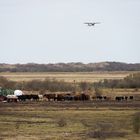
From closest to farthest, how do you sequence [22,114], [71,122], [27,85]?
1. [71,122]
2. [22,114]
3. [27,85]

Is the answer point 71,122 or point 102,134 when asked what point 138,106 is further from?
point 102,134

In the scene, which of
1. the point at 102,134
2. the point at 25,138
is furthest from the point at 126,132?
the point at 25,138

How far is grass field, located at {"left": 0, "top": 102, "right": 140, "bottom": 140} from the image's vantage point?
5999cm

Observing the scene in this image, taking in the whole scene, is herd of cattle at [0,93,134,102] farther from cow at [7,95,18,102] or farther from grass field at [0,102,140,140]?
grass field at [0,102,140,140]

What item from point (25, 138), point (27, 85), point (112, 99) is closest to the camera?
point (25, 138)

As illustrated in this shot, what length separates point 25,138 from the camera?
2283 inches

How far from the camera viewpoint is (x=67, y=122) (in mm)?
72438

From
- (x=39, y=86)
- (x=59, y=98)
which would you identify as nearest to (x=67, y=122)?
(x=59, y=98)

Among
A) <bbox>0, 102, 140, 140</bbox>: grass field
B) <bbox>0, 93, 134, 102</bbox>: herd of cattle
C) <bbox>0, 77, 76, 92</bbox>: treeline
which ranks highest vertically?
<bbox>0, 77, 76, 92</bbox>: treeline

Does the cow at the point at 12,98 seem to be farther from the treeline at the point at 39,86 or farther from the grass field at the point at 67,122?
the treeline at the point at 39,86

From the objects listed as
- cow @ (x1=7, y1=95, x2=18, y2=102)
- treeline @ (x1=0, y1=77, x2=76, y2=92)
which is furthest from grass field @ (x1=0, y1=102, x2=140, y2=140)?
treeline @ (x1=0, y1=77, x2=76, y2=92)

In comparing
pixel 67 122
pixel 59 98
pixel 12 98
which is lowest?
pixel 67 122

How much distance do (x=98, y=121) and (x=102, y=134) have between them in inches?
539

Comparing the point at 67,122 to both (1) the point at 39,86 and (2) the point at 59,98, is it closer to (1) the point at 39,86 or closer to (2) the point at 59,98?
(2) the point at 59,98
